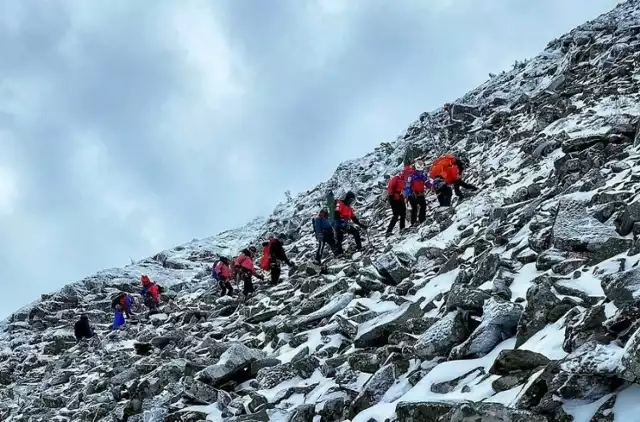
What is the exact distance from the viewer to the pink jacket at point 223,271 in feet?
60.0

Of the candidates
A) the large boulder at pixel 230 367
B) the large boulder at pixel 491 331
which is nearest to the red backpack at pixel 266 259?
the large boulder at pixel 230 367

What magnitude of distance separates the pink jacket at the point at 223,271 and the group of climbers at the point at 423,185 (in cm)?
548

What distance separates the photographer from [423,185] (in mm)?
15172

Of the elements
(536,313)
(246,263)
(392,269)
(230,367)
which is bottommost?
(536,313)

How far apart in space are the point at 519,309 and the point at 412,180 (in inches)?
365

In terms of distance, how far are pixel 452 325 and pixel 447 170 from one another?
8985mm

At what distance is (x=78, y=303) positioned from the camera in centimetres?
2417

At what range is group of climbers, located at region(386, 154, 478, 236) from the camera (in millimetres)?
14859

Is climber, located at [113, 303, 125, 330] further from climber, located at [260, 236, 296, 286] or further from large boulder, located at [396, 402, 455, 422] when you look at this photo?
large boulder, located at [396, 402, 455, 422]

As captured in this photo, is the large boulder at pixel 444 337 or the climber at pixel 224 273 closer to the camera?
the large boulder at pixel 444 337

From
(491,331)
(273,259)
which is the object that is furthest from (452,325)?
(273,259)

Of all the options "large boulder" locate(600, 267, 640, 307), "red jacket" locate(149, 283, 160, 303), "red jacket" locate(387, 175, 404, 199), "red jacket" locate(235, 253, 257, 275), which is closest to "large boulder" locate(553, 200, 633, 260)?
"large boulder" locate(600, 267, 640, 307)

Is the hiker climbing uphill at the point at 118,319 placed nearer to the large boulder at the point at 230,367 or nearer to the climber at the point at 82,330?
the climber at the point at 82,330

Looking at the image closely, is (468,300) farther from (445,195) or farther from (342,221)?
(342,221)
